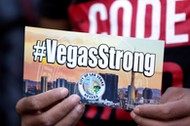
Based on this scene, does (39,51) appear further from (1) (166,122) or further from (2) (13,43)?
(2) (13,43)

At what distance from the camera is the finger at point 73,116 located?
1058 mm

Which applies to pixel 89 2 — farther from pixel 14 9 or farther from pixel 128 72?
pixel 14 9

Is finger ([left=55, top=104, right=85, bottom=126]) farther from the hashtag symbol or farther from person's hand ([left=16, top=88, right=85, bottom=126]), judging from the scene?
the hashtag symbol

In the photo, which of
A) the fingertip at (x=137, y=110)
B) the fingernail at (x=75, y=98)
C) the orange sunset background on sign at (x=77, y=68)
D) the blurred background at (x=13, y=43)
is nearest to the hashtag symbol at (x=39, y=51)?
the orange sunset background on sign at (x=77, y=68)

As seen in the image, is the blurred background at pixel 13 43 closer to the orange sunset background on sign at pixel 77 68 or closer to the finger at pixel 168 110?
the orange sunset background on sign at pixel 77 68

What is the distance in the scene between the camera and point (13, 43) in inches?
81.3

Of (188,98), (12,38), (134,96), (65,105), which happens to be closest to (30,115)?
(65,105)

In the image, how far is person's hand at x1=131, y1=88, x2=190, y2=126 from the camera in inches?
38.8

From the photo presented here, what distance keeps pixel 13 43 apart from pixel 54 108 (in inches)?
41.3

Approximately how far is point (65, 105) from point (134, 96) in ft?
0.48

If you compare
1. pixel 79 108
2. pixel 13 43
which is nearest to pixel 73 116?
pixel 79 108

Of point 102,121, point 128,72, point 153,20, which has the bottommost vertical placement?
point 102,121

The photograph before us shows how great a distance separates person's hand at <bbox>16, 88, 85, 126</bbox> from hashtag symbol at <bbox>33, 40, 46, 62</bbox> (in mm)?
77

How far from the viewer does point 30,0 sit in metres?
2.07
